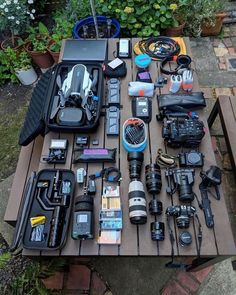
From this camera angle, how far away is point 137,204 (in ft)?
5.44

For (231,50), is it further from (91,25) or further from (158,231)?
(158,231)

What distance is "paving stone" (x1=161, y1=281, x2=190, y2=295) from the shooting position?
2154mm

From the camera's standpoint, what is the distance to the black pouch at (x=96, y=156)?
1890 millimetres

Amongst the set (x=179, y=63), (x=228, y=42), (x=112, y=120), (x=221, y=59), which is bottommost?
(x=112, y=120)

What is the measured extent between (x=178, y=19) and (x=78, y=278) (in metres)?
2.95

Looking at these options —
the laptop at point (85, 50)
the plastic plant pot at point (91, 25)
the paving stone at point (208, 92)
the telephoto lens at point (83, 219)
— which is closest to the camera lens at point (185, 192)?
the telephoto lens at point (83, 219)

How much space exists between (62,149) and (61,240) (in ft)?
2.03

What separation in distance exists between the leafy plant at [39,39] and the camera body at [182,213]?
241 centimetres

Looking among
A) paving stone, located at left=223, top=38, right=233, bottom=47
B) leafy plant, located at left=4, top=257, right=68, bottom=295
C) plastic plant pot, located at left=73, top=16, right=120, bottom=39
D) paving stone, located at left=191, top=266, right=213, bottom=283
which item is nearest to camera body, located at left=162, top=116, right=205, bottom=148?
paving stone, located at left=191, top=266, right=213, bottom=283

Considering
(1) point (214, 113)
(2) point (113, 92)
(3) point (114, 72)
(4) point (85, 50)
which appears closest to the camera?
(2) point (113, 92)

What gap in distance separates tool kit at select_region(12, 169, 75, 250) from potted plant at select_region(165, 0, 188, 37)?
2.33 m

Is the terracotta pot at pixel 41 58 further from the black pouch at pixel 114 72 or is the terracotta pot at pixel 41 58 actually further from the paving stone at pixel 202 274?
the paving stone at pixel 202 274

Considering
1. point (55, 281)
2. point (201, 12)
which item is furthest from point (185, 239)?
point (201, 12)

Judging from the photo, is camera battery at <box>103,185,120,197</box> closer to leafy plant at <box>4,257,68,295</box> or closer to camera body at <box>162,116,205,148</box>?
camera body at <box>162,116,205,148</box>
